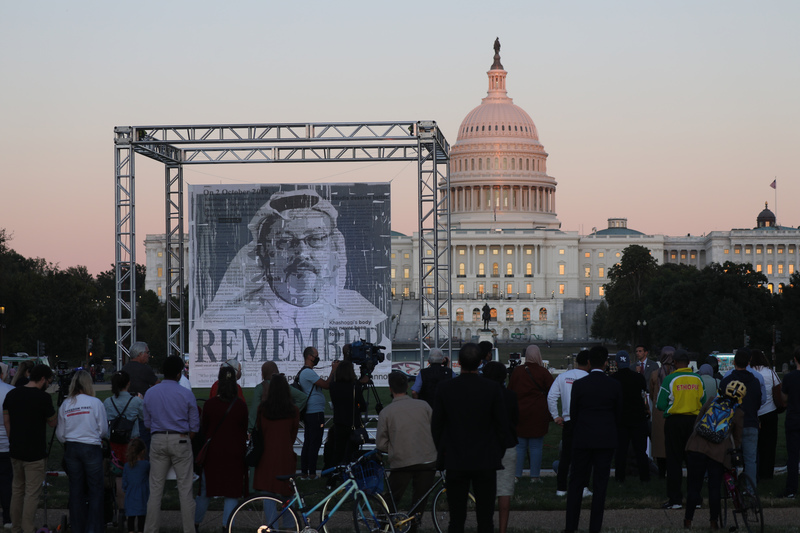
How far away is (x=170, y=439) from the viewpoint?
1123cm

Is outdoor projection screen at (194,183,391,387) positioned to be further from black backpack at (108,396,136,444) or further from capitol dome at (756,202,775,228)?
capitol dome at (756,202,775,228)

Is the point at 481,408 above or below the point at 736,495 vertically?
above

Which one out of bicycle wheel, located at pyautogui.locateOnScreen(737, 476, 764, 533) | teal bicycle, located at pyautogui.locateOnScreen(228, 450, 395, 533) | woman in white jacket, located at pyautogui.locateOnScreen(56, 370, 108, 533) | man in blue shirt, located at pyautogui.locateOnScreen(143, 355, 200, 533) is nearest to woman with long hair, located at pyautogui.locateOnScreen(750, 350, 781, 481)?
bicycle wheel, located at pyautogui.locateOnScreen(737, 476, 764, 533)

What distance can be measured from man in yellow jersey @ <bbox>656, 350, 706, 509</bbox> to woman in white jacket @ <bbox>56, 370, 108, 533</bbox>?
6.32 metres

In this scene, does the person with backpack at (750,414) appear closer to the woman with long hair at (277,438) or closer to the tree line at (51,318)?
the woman with long hair at (277,438)

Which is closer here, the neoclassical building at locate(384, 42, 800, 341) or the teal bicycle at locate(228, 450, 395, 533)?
the teal bicycle at locate(228, 450, 395, 533)

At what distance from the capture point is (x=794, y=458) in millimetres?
13992

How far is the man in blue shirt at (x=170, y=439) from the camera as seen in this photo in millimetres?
11211

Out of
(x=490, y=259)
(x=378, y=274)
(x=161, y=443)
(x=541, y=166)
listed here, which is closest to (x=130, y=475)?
(x=161, y=443)

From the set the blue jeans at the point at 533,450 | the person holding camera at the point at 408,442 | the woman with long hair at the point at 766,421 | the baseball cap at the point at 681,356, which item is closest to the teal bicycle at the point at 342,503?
the person holding camera at the point at 408,442

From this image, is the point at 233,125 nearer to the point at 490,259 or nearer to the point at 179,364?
the point at 179,364

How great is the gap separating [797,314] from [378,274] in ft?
131

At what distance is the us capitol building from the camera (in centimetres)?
12325

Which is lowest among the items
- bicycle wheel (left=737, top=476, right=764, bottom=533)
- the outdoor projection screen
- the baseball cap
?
bicycle wheel (left=737, top=476, right=764, bottom=533)
